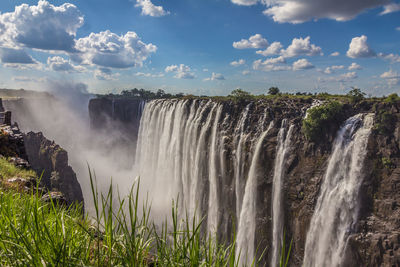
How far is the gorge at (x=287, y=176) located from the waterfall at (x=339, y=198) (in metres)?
0.07

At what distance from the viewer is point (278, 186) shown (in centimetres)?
2362

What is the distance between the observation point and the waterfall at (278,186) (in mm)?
23203

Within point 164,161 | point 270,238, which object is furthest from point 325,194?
point 164,161

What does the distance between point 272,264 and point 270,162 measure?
31.5ft

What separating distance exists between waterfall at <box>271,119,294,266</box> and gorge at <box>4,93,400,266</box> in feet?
0.32

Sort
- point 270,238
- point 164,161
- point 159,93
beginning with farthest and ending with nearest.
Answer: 1. point 159,93
2. point 164,161
3. point 270,238

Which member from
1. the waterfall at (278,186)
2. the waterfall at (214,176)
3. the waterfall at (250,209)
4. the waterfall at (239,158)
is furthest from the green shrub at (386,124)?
the waterfall at (214,176)

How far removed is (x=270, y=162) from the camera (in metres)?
24.5

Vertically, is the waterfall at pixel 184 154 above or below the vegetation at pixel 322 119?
below

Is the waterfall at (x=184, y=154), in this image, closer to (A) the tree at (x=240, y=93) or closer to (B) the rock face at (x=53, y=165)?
(A) the tree at (x=240, y=93)

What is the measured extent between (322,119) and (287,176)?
623 centimetres

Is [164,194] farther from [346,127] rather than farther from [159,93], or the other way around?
[159,93]

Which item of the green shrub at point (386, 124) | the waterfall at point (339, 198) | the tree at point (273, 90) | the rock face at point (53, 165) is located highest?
the tree at point (273, 90)

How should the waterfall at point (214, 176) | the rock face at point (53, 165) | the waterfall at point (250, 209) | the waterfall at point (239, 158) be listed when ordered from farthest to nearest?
the rock face at point (53, 165) < the waterfall at point (214, 176) < the waterfall at point (239, 158) < the waterfall at point (250, 209)
